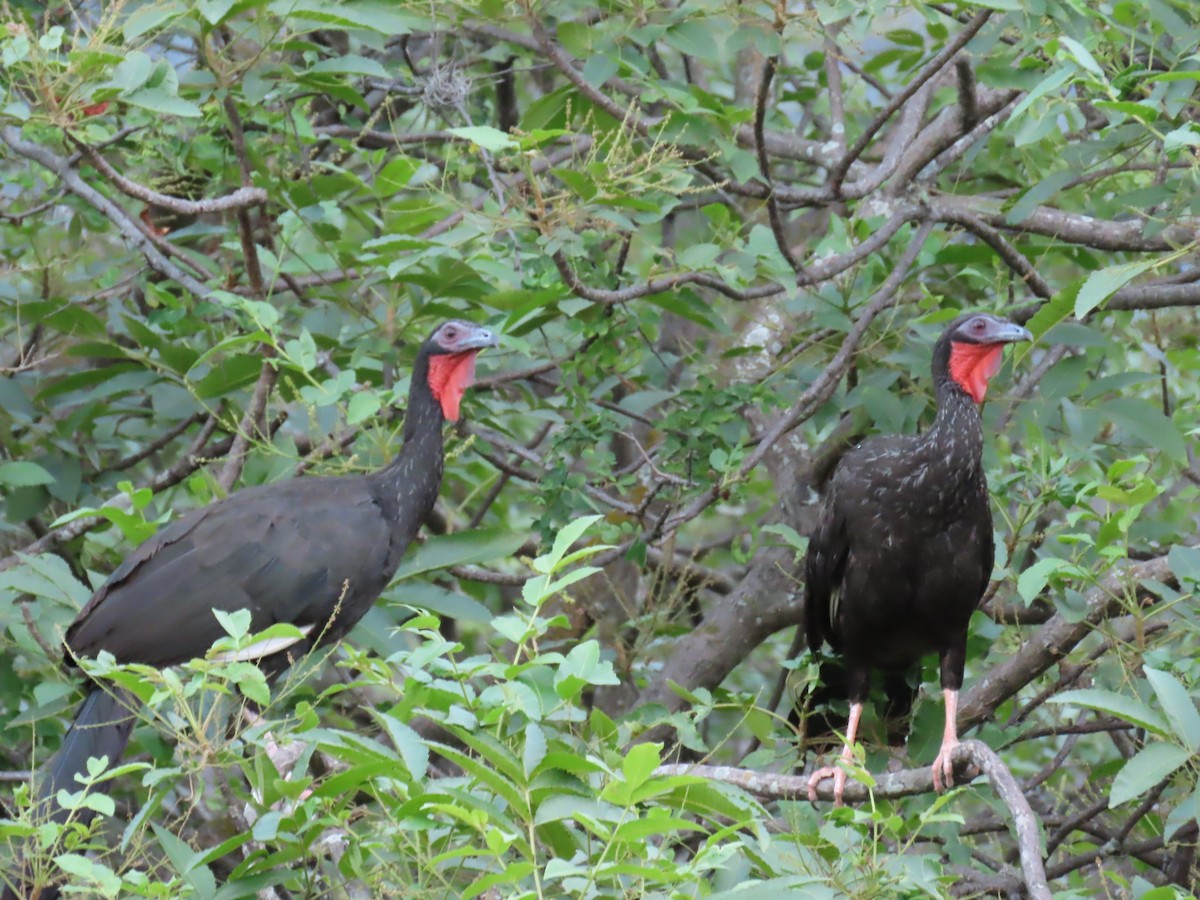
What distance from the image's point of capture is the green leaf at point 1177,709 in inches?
121

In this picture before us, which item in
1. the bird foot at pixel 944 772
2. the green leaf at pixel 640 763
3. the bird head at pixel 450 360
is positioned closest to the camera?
the green leaf at pixel 640 763

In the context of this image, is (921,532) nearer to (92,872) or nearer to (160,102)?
(160,102)

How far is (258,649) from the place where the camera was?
4.01 metres

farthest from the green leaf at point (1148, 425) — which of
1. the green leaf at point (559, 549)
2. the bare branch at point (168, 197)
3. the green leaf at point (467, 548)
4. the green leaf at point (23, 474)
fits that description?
the green leaf at point (23, 474)

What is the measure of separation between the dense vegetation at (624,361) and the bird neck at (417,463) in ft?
0.41

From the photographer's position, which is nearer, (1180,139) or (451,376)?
(1180,139)

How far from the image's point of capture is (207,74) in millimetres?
5258

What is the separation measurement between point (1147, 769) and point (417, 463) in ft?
9.73

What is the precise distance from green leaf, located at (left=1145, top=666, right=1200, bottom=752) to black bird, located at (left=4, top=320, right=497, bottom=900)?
8.16 feet

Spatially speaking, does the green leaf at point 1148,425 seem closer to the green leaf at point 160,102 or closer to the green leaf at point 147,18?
the green leaf at point 160,102

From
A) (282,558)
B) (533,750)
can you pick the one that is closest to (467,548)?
(282,558)

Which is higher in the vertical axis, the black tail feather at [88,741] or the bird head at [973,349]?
the bird head at [973,349]

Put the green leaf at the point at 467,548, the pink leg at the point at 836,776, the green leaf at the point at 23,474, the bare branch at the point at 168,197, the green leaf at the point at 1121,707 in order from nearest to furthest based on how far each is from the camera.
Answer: the green leaf at the point at 1121,707
the pink leg at the point at 836,776
the bare branch at the point at 168,197
the green leaf at the point at 467,548
the green leaf at the point at 23,474

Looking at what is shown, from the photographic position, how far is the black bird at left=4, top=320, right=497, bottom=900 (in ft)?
16.3
